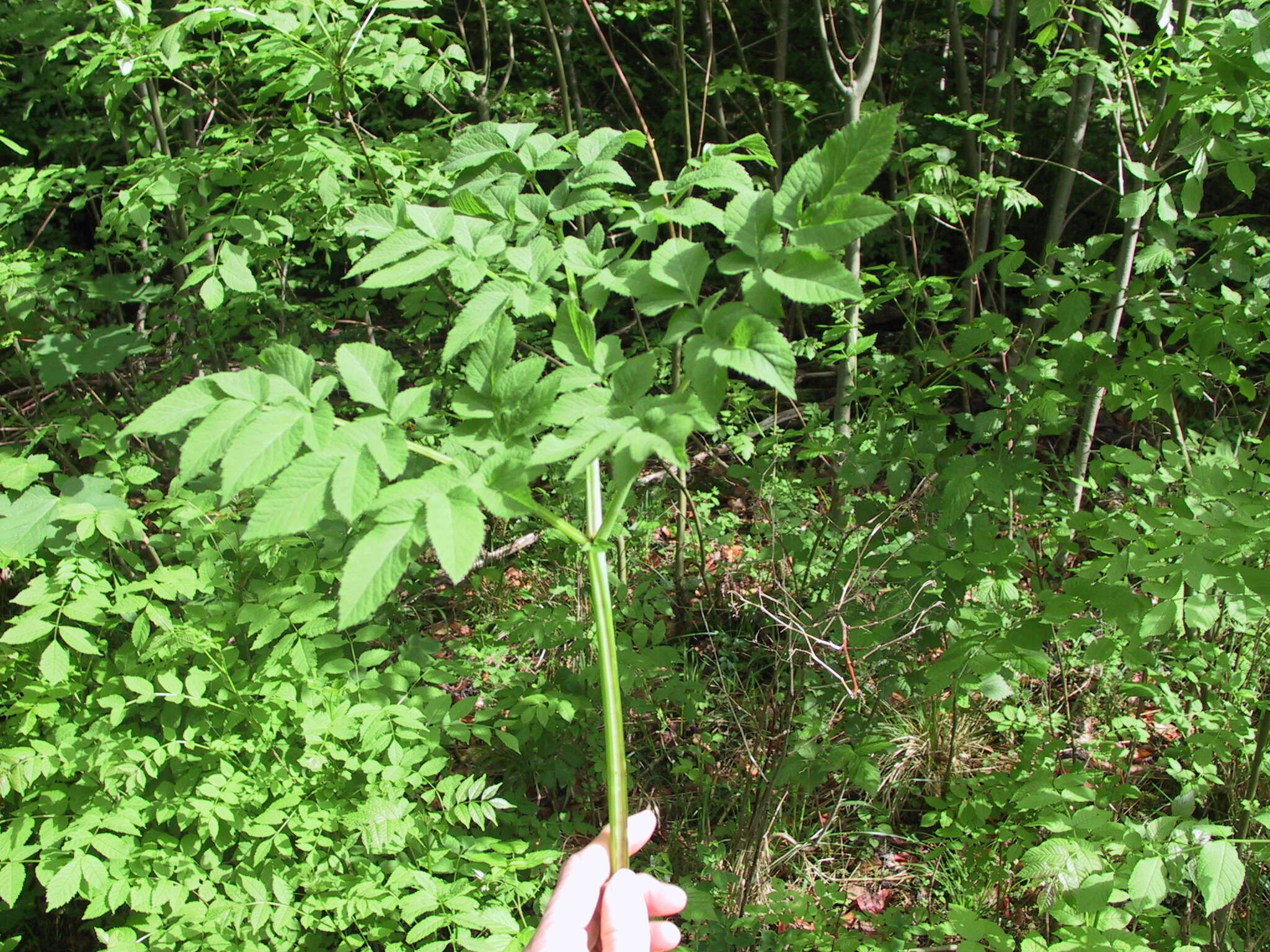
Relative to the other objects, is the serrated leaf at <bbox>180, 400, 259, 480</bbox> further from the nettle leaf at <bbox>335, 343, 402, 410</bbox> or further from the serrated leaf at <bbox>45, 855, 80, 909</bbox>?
the serrated leaf at <bbox>45, 855, 80, 909</bbox>

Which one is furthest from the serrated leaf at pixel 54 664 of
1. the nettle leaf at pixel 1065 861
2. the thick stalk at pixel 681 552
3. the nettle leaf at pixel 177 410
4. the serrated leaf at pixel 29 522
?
the nettle leaf at pixel 1065 861

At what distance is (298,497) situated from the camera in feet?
3.25

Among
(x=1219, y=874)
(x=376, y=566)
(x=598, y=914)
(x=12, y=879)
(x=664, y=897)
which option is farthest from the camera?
(x=12, y=879)

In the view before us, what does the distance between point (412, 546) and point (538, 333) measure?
2.58 meters

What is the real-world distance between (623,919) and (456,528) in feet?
2.13

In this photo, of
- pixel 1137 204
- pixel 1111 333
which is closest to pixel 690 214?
pixel 1137 204

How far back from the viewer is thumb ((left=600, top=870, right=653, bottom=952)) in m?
1.18

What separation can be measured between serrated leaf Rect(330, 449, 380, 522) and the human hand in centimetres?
63

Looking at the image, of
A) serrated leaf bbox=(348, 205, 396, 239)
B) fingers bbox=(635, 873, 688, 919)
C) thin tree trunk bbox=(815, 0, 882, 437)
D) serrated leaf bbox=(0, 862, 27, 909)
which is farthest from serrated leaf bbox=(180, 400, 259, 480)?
thin tree trunk bbox=(815, 0, 882, 437)

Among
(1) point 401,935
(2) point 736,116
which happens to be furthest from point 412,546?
(2) point 736,116

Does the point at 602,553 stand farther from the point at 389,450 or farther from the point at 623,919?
the point at 623,919

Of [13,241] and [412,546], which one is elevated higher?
[412,546]

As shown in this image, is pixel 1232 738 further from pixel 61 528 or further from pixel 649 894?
pixel 61 528

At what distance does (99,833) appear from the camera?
1948mm
